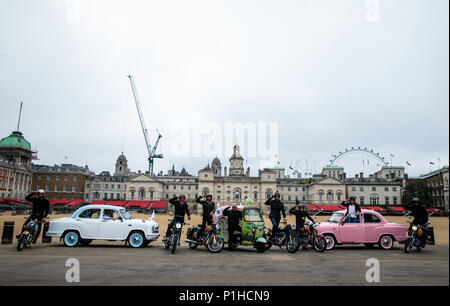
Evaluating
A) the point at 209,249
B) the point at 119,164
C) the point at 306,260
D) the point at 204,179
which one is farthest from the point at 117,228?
the point at 119,164

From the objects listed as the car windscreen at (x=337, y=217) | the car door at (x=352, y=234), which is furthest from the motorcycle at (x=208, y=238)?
the car windscreen at (x=337, y=217)

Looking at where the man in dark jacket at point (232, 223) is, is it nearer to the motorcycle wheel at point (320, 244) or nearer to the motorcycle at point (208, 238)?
the motorcycle at point (208, 238)

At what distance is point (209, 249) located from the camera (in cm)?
1103

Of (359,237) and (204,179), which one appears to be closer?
(359,237)

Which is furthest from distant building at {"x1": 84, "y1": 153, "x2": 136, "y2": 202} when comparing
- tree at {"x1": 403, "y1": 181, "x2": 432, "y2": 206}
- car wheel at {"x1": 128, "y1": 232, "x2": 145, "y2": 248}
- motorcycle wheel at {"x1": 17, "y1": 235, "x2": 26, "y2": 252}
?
tree at {"x1": 403, "y1": 181, "x2": 432, "y2": 206}

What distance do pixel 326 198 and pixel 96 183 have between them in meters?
69.5

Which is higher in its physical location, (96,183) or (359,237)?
(96,183)

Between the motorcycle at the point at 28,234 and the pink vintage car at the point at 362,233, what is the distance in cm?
1189

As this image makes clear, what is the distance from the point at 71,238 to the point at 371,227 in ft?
43.3

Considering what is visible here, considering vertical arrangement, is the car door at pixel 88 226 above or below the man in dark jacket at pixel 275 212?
below

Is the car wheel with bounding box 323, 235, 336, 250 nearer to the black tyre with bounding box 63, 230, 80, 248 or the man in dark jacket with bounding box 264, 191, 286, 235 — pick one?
the man in dark jacket with bounding box 264, 191, 286, 235

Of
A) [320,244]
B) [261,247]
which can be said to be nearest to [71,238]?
[261,247]

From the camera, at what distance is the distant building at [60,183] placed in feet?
263
